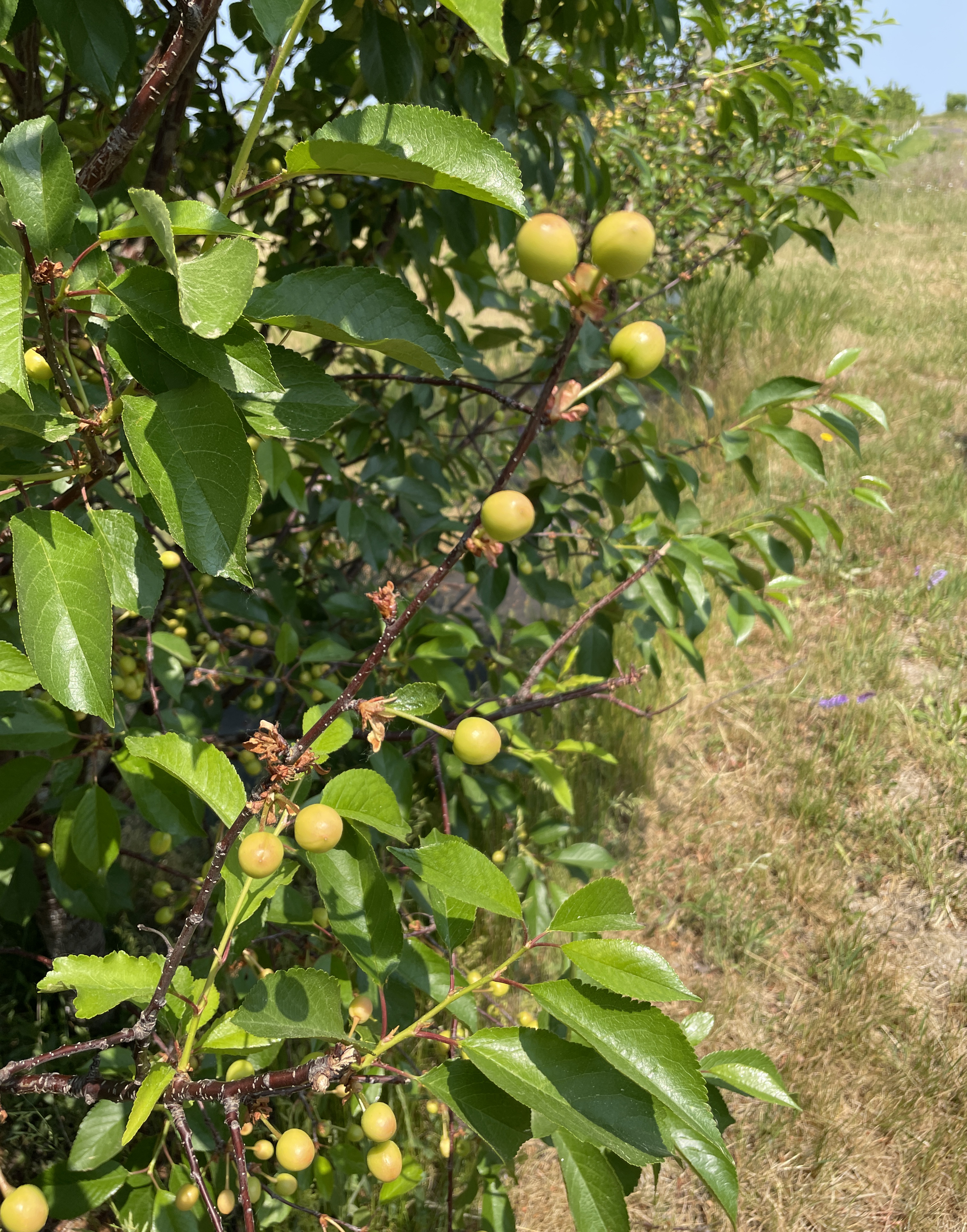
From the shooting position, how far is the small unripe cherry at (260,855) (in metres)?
0.49

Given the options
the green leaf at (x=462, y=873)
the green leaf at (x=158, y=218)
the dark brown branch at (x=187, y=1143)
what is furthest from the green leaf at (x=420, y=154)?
the dark brown branch at (x=187, y=1143)

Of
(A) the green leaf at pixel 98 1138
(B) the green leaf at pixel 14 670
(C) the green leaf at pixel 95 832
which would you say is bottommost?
(A) the green leaf at pixel 98 1138

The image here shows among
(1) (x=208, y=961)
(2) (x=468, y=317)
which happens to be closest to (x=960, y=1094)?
(1) (x=208, y=961)

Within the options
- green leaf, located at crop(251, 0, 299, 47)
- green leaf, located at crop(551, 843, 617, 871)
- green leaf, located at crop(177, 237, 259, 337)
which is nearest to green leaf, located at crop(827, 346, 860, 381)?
green leaf, located at crop(551, 843, 617, 871)

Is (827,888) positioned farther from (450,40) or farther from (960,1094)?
(450,40)

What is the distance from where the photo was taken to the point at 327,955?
0.83 m

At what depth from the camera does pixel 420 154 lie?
44 cm

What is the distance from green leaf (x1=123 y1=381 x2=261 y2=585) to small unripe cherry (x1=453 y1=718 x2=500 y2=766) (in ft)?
0.63

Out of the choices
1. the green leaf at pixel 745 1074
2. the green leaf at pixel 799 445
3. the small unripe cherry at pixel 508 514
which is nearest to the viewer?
the small unripe cherry at pixel 508 514

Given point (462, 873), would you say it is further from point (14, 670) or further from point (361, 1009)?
point (14, 670)

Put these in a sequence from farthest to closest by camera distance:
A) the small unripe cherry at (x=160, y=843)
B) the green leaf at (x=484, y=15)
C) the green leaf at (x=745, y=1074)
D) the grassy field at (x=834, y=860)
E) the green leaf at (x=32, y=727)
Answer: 1. the grassy field at (x=834, y=860)
2. the small unripe cherry at (x=160, y=843)
3. the green leaf at (x=32, y=727)
4. the green leaf at (x=745, y=1074)
5. the green leaf at (x=484, y=15)

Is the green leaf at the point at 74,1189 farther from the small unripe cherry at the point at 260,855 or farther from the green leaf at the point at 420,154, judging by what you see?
the green leaf at the point at 420,154

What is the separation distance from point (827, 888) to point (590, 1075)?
1.79m

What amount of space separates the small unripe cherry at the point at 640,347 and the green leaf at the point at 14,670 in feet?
1.57
